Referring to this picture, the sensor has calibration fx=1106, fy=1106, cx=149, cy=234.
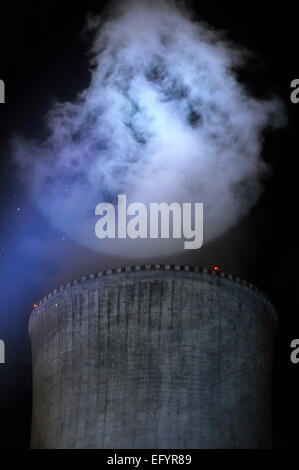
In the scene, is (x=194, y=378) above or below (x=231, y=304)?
below

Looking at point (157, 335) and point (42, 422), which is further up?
point (157, 335)

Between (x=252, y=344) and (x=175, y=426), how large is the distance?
3491 millimetres

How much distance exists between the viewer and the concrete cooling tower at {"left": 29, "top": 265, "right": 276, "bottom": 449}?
2984cm

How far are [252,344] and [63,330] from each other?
5.39 m

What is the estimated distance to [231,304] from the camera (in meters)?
31.1

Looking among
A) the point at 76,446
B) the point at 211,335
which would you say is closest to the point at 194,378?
the point at 211,335

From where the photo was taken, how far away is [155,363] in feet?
99.1

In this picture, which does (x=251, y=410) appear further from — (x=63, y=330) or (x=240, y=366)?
(x=63, y=330)

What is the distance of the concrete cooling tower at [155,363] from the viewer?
97.9ft
